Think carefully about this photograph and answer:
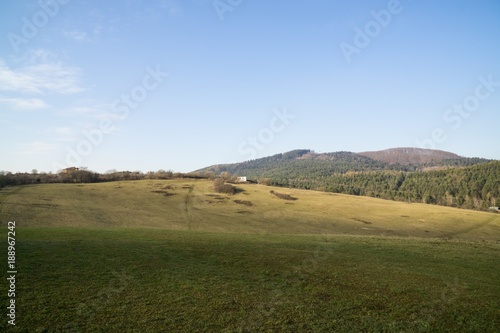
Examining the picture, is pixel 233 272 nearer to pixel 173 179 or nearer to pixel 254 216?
pixel 254 216

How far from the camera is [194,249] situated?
23.9m

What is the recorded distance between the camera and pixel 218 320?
12.3 meters

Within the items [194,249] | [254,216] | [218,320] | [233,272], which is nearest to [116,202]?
[254,216]

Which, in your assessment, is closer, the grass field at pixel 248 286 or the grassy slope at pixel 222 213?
the grass field at pixel 248 286

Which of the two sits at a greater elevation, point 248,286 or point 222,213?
point 248,286

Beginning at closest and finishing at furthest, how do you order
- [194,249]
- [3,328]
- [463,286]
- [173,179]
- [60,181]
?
[3,328] → [463,286] → [194,249] → [60,181] → [173,179]

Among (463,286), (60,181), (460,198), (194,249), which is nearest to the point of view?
(463,286)

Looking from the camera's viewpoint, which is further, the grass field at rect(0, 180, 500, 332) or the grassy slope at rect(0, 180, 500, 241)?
the grassy slope at rect(0, 180, 500, 241)

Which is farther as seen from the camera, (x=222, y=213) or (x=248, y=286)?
(x=222, y=213)

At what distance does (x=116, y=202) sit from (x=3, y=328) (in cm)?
6730

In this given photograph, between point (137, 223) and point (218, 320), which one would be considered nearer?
point (218, 320)

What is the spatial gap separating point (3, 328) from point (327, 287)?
12932 mm

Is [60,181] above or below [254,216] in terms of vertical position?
above

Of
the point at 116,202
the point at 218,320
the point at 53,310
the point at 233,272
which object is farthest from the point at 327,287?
the point at 116,202
